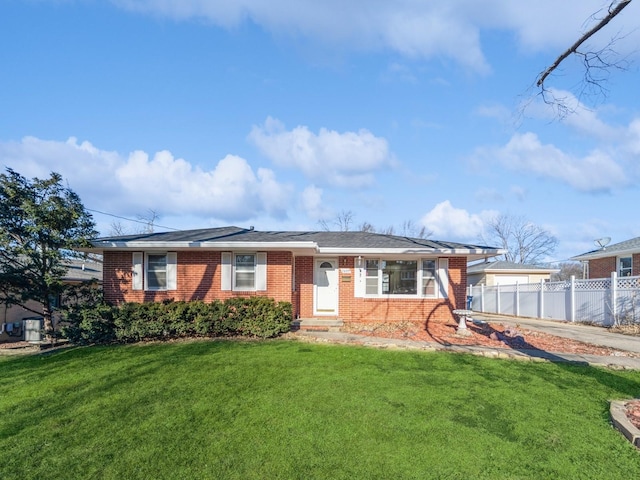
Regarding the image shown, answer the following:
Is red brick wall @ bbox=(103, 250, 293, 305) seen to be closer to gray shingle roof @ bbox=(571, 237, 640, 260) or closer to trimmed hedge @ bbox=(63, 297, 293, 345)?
trimmed hedge @ bbox=(63, 297, 293, 345)

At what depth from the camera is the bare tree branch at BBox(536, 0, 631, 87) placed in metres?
4.36

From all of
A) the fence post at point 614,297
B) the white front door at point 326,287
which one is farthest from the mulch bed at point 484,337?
the fence post at point 614,297

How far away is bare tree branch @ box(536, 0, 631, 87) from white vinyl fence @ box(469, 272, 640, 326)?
1100 centimetres

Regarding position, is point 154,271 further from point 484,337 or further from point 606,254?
point 606,254

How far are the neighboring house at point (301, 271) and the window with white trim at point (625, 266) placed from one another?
1183cm

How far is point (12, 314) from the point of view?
15.9m

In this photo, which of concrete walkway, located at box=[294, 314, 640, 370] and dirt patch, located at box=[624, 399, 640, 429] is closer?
dirt patch, located at box=[624, 399, 640, 429]

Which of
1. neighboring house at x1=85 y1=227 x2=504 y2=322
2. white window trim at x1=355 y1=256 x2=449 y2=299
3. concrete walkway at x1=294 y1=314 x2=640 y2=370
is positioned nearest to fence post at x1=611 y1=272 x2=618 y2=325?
concrete walkway at x1=294 y1=314 x2=640 y2=370

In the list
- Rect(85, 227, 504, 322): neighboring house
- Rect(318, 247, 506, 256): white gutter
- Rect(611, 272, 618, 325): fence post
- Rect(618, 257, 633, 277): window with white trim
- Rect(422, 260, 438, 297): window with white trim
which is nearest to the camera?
Rect(85, 227, 504, 322): neighboring house

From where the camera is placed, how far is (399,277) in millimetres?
13117

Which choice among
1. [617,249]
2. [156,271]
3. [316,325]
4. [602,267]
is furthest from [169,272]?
[602,267]

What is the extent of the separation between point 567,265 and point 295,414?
6149 centimetres

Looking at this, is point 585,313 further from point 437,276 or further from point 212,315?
point 212,315

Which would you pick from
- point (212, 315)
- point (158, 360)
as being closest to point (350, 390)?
point (158, 360)
